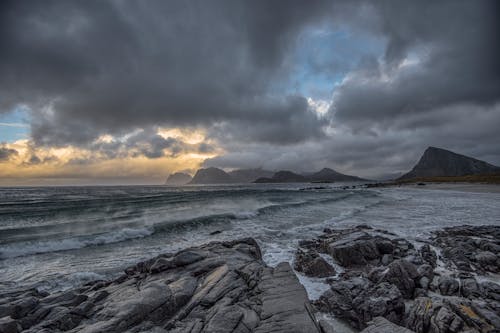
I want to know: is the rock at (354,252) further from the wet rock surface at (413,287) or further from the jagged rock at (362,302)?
the jagged rock at (362,302)

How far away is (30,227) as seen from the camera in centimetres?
2200

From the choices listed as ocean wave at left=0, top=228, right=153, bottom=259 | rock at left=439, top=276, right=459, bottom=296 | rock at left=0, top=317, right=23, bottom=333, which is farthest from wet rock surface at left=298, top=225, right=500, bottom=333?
ocean wave at left=0, top=228, right=153, bottom=259

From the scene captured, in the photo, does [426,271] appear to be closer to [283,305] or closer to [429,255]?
[429,255]

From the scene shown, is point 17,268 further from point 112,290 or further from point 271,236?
point 271,236

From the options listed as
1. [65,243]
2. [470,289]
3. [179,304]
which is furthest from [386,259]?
[65,243]

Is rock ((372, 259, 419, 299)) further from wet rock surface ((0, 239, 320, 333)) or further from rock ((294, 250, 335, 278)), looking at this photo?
wet rock surface ((0, 239, 320, 333))

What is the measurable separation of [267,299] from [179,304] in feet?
9.44

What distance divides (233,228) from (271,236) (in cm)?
515

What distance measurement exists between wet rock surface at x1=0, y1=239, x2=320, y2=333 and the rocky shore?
0.03 meters

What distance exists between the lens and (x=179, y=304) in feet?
23.8

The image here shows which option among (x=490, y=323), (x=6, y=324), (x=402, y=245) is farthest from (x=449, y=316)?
(x=6, y=324)

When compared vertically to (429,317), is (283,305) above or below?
below

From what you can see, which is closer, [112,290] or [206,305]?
[206,305]

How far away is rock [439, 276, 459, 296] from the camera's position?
8006 mm
